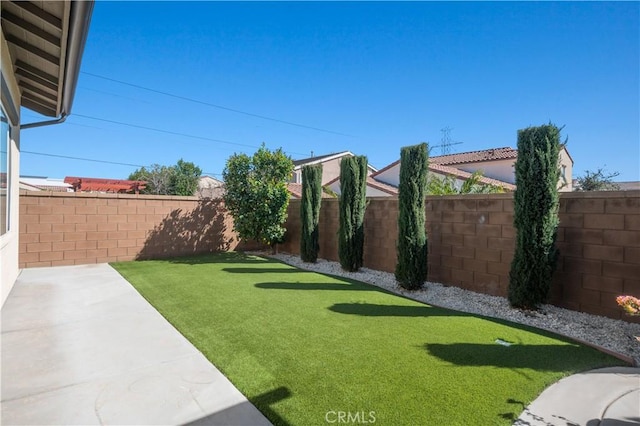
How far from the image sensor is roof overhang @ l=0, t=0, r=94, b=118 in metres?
3.03

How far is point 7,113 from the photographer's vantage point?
15.7 feet

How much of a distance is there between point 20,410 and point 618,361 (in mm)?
5703

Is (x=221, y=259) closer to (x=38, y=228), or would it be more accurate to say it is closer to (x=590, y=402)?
(x=38, y=228)

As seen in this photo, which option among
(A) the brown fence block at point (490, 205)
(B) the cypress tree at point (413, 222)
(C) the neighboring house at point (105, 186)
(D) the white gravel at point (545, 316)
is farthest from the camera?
(C) the neighboring house at point (105, 186)

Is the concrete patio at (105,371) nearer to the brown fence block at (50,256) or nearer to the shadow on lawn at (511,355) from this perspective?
the shadow on lawn at (511,355)

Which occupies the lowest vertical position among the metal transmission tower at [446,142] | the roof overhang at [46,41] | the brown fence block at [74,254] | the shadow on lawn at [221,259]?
the shadow on lawn at [221,259]

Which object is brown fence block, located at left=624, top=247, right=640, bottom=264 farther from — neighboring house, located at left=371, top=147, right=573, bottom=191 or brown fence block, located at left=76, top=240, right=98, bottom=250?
neighboring house, located at left=371, top=147, right=573, bottom=191

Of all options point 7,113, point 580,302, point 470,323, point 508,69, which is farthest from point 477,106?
point 7,113

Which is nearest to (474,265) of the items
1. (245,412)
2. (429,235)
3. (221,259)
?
(429,235)

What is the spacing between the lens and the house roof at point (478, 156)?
1992cm

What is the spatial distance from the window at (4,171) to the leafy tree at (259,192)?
606 centimetres

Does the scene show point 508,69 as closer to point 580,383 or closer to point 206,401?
point 580,383

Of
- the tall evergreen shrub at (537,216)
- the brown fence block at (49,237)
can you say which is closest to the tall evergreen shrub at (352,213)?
the tall evergreen shrub at (537,216)

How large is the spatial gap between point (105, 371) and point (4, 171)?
3.87 metres
